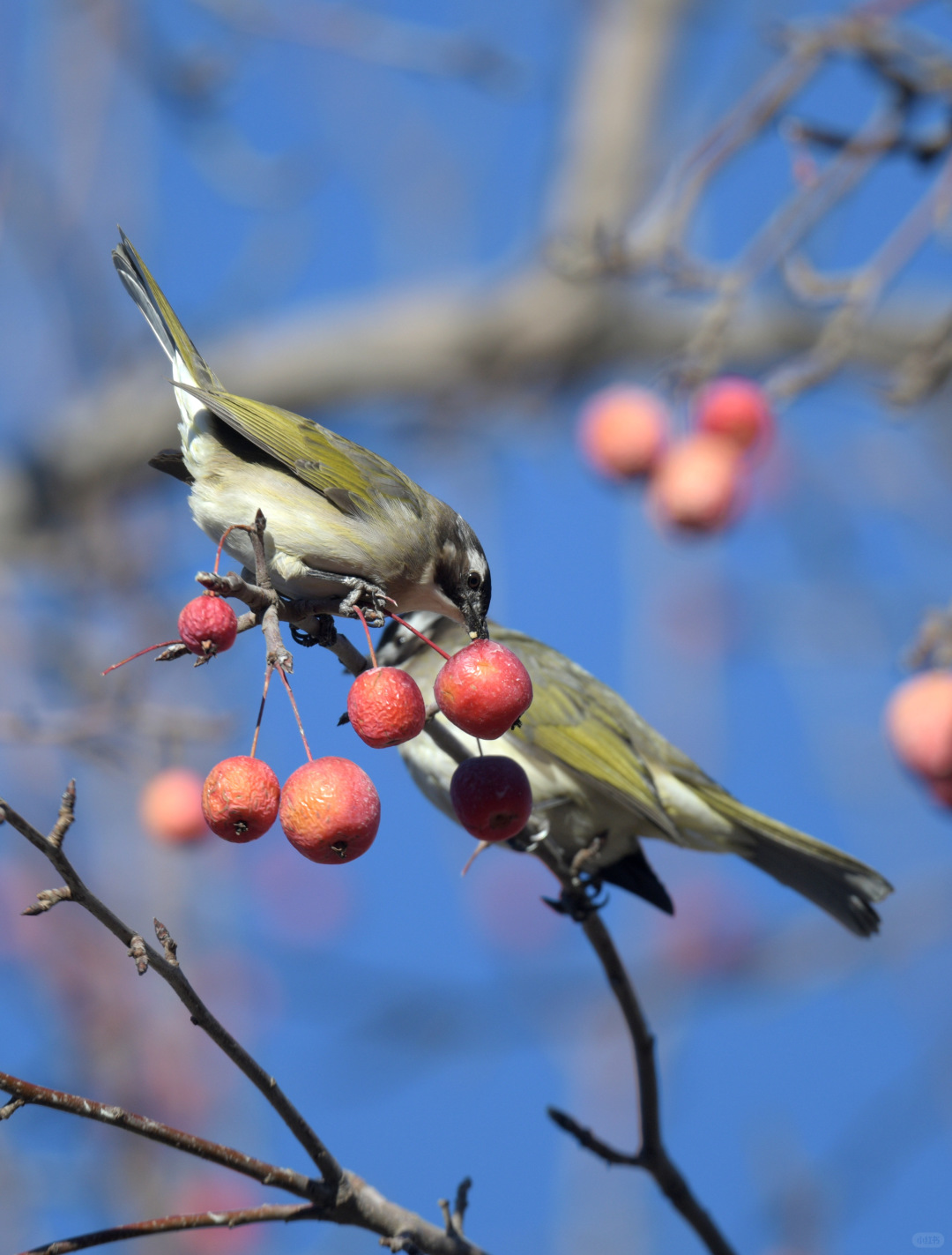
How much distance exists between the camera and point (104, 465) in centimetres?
949

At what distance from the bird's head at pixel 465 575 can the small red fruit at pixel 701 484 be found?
1.12 m

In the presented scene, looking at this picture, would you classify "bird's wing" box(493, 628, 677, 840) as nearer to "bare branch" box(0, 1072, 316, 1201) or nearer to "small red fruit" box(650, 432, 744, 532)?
"small red fruit" box(650, 432, 744, 532)

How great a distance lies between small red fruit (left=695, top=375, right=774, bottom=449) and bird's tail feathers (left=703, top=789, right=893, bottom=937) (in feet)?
4.15

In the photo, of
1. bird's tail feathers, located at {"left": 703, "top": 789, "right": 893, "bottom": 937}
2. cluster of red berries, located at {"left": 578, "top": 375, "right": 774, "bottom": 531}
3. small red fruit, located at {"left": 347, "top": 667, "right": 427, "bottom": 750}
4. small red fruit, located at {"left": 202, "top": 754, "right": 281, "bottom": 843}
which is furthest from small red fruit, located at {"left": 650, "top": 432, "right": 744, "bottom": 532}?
small red fruit, located at {"left": 202, "top": 754, "right": 281, "bottom": 843}

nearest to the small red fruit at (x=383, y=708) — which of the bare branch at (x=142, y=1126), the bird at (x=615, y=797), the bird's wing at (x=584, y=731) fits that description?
the bare branch at (x=142, y=1126)

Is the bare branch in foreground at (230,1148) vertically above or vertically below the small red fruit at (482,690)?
below

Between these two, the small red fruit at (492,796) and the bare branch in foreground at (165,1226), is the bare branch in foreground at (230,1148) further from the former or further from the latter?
the small red fruit at (492,796)

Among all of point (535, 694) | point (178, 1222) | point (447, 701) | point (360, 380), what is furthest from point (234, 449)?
point (360, 380)

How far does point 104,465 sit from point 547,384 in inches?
150

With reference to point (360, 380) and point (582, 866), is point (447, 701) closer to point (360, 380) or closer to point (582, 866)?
point (582, 866)

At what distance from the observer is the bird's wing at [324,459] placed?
3.00 m

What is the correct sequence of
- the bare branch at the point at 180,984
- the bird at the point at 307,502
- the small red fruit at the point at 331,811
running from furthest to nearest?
the bird at the point at 307,502 → the small red fruit at the point at 331,811 → the bare branch at the point at 180,984

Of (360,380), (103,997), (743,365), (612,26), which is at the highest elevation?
(612,26)

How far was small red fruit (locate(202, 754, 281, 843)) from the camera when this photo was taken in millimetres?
1786
